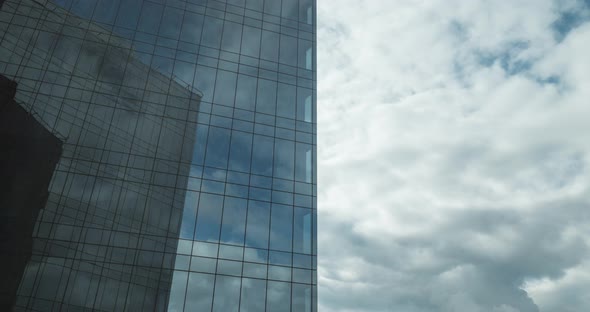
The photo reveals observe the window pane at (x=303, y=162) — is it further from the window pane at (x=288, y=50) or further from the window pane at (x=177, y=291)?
the window pane at (x=177, y=291)

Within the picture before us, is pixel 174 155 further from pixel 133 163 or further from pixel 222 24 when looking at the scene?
pixel 222 24

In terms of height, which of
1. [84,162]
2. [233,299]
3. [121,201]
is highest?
[84,162]

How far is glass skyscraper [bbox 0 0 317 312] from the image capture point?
34.2 meters

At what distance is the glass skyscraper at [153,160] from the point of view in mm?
34188

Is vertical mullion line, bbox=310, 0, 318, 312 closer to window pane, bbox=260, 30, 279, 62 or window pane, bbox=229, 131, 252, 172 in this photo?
window pane, bbox=260, 30, 279, 62

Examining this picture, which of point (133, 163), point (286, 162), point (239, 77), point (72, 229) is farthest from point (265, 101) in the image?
point (72, 229)

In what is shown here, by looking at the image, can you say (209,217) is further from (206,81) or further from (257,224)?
(206,81)

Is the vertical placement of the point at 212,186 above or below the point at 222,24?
below

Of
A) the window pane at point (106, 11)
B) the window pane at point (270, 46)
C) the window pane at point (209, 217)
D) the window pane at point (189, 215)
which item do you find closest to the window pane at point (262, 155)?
the window pane at point (209, 217)

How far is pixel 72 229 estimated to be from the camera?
34562 millimetres

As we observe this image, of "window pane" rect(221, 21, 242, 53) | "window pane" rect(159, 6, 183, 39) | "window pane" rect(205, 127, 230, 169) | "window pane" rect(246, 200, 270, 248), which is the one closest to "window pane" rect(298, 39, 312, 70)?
"window pane" rect(221, 21, 242, 53)

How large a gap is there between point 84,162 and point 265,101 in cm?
1763

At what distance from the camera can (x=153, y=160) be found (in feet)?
128

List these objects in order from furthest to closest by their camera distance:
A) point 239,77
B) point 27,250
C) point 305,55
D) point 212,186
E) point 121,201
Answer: point 305,55 → point 239,77 → point 212,186 → point 121,201 → point 27,250
